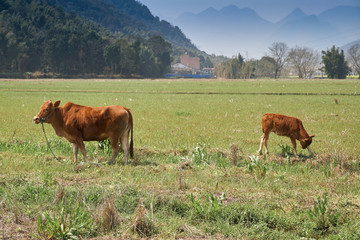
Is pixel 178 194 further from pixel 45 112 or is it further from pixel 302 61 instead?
pixel 302 61

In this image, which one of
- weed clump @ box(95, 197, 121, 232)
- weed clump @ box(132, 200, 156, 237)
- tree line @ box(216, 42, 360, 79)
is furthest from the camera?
tree line @ box(216, 42, 360, 79)

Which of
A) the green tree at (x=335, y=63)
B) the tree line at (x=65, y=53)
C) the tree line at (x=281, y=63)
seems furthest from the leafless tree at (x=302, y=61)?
→ the tree line at (x=65, y=53)

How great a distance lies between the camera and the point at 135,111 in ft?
81.8

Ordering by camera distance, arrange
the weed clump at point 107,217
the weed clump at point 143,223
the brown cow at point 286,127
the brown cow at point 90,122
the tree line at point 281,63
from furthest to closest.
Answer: the tree line at point 281,63 → the brown cow at point 286,127 → the brown cow at point 90,122 → the weed clump at point 107,217 → the weed clump at point 143,223

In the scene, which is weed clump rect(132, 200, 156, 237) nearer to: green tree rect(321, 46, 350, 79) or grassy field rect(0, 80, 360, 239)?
grassy field rect(0, 80, 360, 239)

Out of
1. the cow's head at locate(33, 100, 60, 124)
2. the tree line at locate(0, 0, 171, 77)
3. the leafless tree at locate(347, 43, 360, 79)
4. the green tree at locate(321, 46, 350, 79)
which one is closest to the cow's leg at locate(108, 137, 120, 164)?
the cow's head at locate(33, 100, 60, 124)

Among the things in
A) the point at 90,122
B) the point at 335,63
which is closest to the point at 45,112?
the point at 90,122

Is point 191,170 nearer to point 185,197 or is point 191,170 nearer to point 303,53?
point 185,197

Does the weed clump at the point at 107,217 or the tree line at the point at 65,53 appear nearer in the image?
the weed clump at the point at 107,217

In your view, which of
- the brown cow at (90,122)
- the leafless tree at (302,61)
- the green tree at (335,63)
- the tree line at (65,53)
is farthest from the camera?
the leafless tree at (302,61)

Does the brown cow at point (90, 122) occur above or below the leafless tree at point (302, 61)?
below

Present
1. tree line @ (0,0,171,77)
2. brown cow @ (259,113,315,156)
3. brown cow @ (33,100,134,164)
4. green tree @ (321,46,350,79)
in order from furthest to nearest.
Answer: green tree @ (321,46,350,79) < tree line @ (0,0,171,77) < brown cow @ (259,113,315,156) < brown cow @ (33,100,134,164)

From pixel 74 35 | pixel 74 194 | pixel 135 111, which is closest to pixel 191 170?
pixel 74 194

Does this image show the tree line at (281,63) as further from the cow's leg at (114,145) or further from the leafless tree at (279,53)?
the cow's leg at (114,145)
